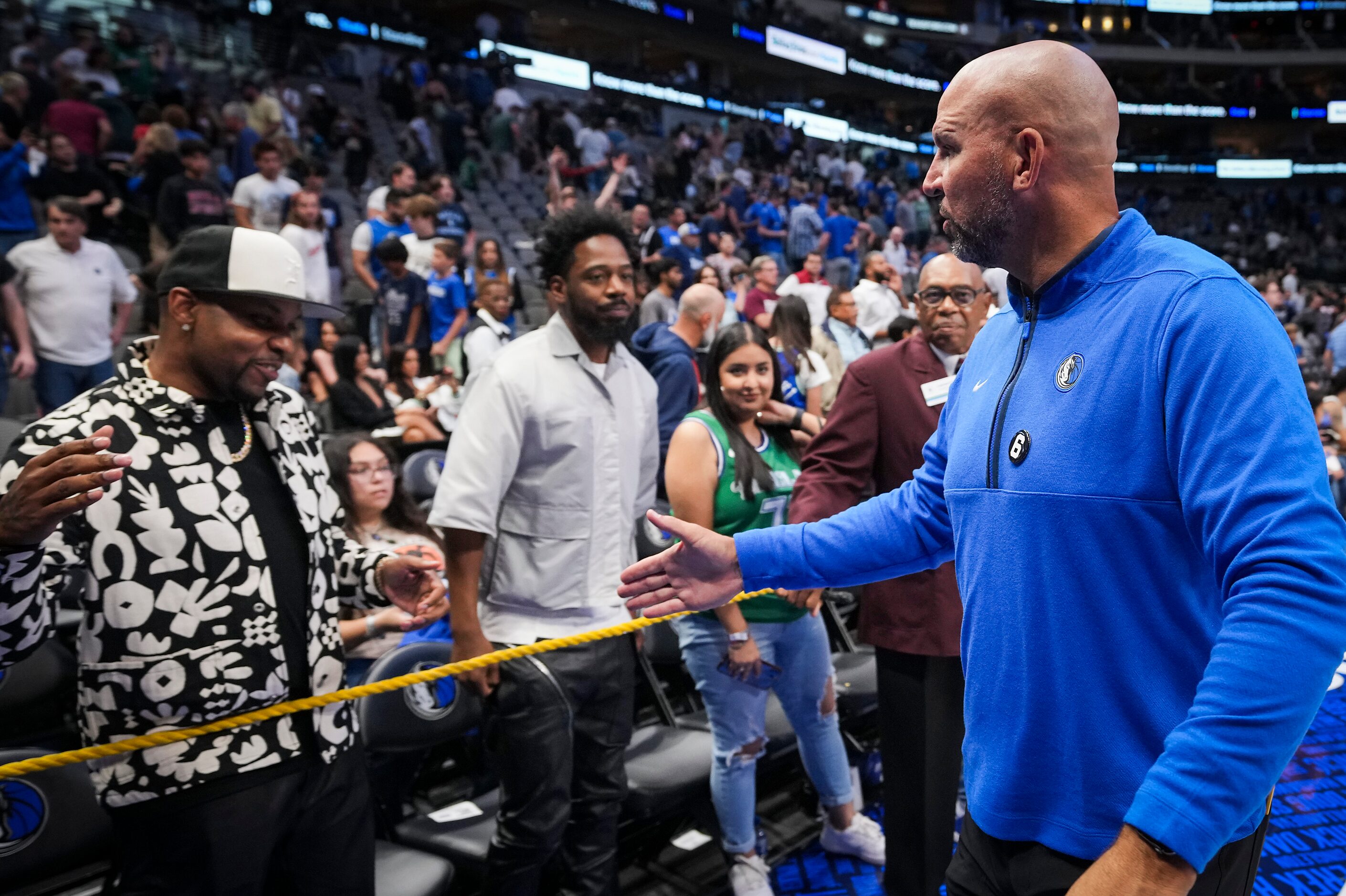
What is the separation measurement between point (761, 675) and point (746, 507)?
0.51 m

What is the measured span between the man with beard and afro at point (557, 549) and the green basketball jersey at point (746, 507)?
0.31 meters

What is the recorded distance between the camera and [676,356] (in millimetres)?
4707

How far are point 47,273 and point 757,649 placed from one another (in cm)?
476

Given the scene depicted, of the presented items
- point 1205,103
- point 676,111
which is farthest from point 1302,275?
point 676,111

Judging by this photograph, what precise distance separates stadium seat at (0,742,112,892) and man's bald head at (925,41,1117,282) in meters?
2.33

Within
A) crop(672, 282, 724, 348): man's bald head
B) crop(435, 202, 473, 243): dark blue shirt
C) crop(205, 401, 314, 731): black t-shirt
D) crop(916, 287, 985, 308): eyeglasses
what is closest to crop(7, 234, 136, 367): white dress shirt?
crop(435, 202, 473, 243): dark blue shirt

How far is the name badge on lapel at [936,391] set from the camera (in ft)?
8.51

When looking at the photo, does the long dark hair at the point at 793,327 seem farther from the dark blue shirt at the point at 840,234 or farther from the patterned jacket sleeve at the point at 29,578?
the dark blue shirt at the point at 840,234

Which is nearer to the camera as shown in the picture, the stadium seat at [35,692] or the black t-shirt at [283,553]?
the black t-shirt at [283,553]

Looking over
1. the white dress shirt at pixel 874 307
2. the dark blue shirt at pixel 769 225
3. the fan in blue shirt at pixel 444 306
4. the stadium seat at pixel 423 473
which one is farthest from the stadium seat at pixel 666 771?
the dark blue shirt at pixel 769 225

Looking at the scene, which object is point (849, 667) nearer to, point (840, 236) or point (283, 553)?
point (283, 553)

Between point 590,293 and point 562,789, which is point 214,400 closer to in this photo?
point 590,293

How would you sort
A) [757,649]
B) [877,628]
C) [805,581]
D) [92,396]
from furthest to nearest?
[757,649], [877,628], [92,396], [805,581]

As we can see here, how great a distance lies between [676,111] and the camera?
22516mm
